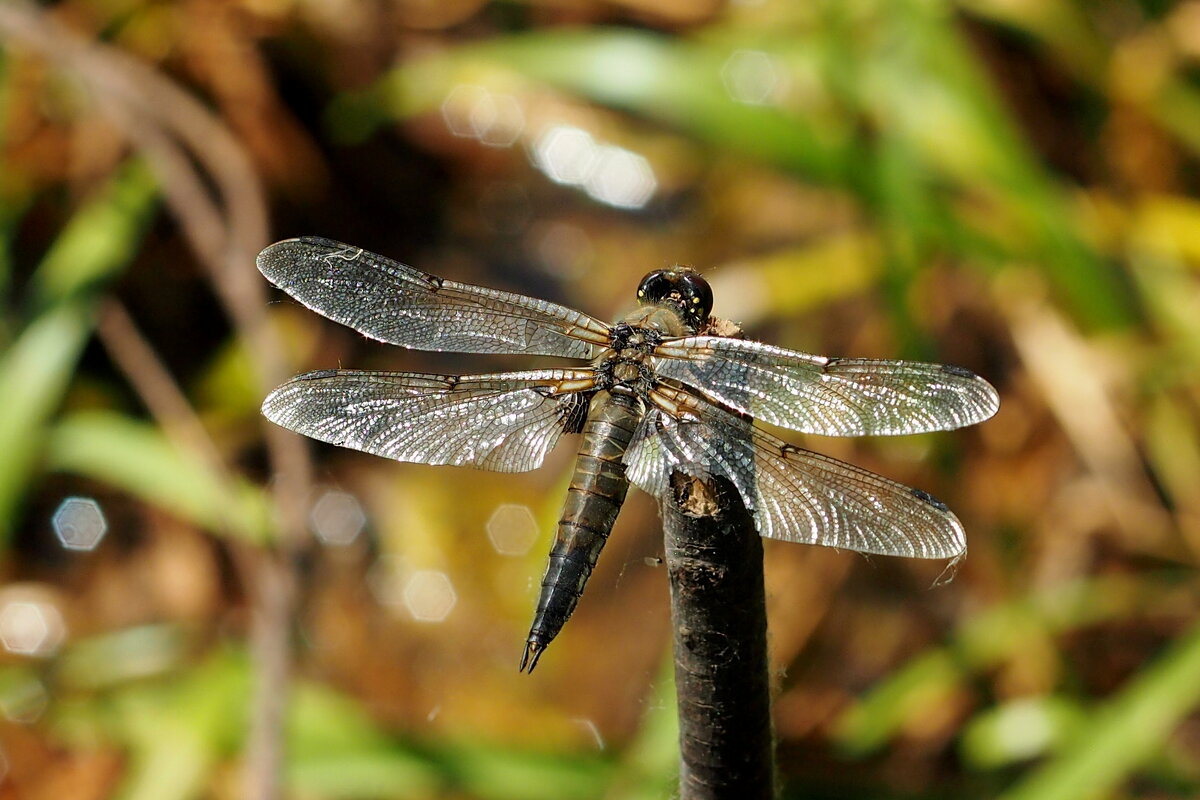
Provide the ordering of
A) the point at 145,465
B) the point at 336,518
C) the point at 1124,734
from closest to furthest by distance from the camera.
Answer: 1. the point at 1124,734
2. the point at 145,465
3. the point at 336,518

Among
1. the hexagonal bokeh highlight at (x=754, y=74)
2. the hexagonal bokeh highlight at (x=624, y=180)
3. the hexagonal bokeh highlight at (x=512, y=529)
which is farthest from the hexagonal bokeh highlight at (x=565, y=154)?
the hexagonal bokeh highlight at (x=512, y=529)

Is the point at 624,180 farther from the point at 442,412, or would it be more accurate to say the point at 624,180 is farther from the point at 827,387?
the point at 827,387

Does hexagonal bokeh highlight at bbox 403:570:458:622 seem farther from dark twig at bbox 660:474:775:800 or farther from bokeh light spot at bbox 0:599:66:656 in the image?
dark twig at bbox 660:474:775:800

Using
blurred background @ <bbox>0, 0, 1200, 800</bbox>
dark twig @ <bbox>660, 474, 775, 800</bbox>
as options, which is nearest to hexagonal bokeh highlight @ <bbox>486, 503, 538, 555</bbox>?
blurred background @ <bbox>0, 0, 1200, 800</bbox>

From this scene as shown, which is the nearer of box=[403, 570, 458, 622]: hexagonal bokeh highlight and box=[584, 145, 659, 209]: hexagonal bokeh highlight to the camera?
box=[403, 570, 458, 622]: hexagonal bokeh highlight

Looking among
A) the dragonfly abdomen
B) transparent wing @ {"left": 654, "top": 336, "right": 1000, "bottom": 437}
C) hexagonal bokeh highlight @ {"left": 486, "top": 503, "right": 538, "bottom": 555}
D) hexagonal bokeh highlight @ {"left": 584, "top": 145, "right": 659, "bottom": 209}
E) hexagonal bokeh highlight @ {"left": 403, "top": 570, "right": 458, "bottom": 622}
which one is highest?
hexagonal bokeh highlight @ {"left": 584, "top": 145, "right": 659, "bottom": 209}

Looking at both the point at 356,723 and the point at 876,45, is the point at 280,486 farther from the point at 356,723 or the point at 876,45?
the point at 876,45

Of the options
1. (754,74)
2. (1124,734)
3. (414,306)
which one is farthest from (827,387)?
(754,74)

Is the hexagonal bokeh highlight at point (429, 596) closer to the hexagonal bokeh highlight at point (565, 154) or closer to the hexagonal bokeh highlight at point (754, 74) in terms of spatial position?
the hexagonal bokeh highlight at point (565, 154)
